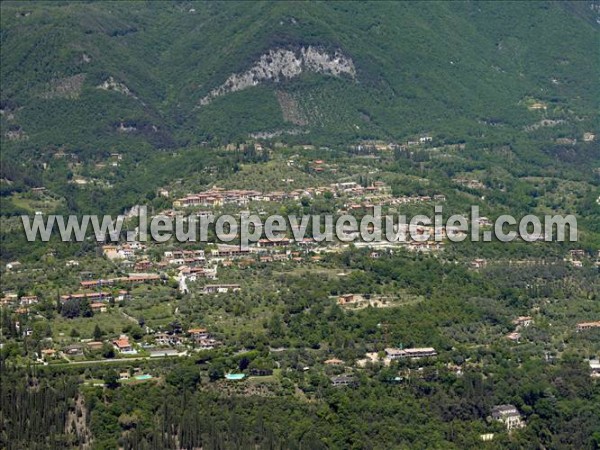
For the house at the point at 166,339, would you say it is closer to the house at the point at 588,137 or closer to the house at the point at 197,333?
the house at the point at 197,333

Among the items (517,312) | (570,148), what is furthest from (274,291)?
(570,148)

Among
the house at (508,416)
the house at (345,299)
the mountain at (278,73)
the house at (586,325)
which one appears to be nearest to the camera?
the house at (508,416)

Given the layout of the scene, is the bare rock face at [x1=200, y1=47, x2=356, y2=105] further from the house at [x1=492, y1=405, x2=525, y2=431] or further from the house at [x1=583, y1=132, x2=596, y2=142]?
the house at [x1=492, y1=405, x2=525, y2=431]

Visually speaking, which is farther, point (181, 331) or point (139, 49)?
point (139, 49)

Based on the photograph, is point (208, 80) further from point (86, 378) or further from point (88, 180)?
point (86, 378)

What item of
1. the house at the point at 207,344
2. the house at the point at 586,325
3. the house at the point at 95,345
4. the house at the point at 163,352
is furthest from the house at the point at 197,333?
the house at the point at 586,325
